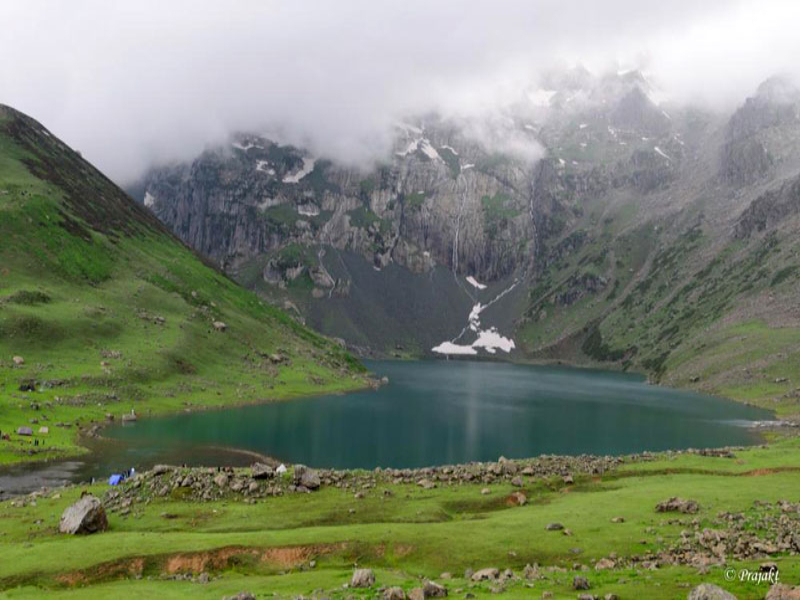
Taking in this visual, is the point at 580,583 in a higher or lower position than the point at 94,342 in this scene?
lower

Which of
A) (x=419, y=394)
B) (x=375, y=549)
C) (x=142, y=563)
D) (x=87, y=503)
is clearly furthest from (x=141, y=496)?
(x=419, y=394)

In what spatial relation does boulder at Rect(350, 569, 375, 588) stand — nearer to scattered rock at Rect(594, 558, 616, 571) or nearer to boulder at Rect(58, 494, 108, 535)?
scattered rock at Rect(594, 558, 616, 571)

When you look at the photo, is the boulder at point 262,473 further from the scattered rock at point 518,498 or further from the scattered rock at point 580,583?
the scattered rock at point 580,583

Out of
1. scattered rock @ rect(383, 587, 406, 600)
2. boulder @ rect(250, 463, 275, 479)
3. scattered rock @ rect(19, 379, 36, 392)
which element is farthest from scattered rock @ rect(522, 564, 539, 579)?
scattered rock @ rect(19, 379, 36, 392)

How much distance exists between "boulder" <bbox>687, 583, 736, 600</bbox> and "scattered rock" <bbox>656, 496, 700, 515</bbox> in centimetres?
2021

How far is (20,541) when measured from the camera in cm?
4322

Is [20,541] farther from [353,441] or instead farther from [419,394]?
[419,394]

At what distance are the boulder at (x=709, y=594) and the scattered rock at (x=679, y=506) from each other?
20212mm

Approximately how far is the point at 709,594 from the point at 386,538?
20.6 metres

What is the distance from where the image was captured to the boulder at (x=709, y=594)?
21.9 m

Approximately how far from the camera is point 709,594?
22.1 meters

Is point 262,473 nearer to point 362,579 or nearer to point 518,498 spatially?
point 518,498

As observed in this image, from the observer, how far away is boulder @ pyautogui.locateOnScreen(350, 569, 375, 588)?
29594 mm

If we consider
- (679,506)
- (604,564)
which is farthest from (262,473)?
(679,506)
